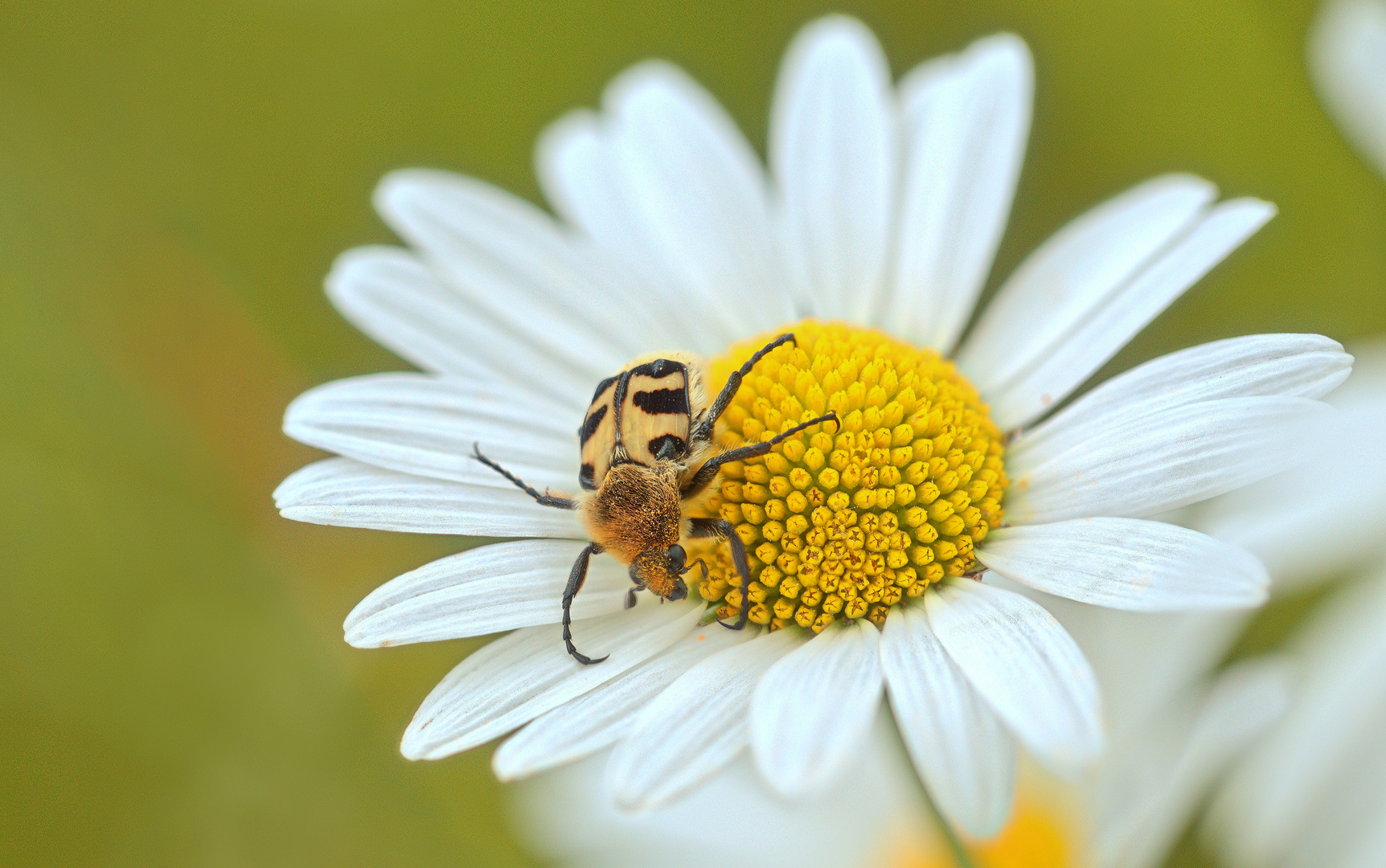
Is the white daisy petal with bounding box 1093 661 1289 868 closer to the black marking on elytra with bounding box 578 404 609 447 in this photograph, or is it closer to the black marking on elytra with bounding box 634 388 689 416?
the black marking on elytra with bounding box 634 388 689 416

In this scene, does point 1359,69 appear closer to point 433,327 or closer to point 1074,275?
point 1074,275

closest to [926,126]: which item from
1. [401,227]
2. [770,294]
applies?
[770,294]

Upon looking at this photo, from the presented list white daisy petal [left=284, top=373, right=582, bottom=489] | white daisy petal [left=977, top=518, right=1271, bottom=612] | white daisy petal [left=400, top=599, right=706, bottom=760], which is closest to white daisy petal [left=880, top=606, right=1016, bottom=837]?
white daisy petal [left=977, top=518, right=1271, bottom=612]

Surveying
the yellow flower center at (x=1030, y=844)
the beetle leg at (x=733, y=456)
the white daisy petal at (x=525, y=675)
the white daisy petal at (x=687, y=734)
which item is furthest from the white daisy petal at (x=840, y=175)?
the yellow flower center at (x=1030, y=844)

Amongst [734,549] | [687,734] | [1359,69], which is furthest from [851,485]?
[1359,69]

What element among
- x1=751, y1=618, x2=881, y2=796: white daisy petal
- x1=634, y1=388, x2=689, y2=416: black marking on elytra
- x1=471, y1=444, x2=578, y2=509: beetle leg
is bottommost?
x1=751, y1=618, x2=881, y2=796: white daisy petal

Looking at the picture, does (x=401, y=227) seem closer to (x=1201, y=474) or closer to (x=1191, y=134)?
(x=1201, y=474)
